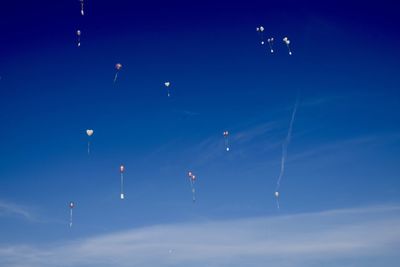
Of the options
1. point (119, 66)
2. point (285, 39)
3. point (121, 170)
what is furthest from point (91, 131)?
point (285, 39)

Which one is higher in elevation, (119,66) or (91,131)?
(119,66)

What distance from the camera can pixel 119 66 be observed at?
1645 inches

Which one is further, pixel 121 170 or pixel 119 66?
pixel 121 170

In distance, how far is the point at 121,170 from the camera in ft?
150

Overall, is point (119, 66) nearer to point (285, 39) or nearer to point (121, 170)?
point (121, 170)

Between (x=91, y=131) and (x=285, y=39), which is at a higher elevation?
(x=285, y=39)

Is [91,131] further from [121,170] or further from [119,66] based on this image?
[119,66]

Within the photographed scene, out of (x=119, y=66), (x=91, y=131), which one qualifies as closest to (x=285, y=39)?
(x=119, y=66)

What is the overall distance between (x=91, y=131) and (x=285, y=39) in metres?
31.1

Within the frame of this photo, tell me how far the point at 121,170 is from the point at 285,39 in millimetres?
31086

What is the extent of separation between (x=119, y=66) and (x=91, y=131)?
33.0 feet

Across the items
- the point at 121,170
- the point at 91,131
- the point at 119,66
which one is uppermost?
the point at 119,66

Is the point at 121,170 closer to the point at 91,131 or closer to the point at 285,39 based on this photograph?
the point at 91,131

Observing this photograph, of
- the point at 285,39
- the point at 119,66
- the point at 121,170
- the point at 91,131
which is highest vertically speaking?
the point at 285,39
